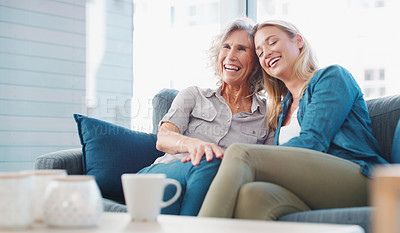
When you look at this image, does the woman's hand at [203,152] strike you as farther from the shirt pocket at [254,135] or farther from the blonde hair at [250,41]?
the blonde hair at [250,41]

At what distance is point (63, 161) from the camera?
85.5 inches

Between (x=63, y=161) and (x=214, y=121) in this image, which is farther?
(x=214, y=121)

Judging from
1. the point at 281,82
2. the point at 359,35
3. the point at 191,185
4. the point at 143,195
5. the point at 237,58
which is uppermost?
the point at 359,35

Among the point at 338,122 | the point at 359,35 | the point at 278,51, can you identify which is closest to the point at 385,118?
the point at 338,122

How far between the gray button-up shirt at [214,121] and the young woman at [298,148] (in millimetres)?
74

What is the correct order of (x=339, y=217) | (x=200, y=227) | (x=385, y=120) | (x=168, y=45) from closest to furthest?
(x=200, y=227)
(x=339, y=217)
(x=385, y=120)
(x=168, y=45)

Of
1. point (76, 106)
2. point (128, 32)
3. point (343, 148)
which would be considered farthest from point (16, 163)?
point (343, 148)

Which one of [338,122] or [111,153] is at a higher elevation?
[338,122]

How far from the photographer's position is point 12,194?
2.87ft

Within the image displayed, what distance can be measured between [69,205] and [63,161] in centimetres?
135

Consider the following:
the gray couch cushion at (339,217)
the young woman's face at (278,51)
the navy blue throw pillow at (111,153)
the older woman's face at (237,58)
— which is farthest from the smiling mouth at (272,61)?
the gray couch cushion at (339,217)

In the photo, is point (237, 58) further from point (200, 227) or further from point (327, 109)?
point (200, 227)

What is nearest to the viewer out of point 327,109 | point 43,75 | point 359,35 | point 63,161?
point 327,109

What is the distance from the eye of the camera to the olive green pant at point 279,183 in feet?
4.21
